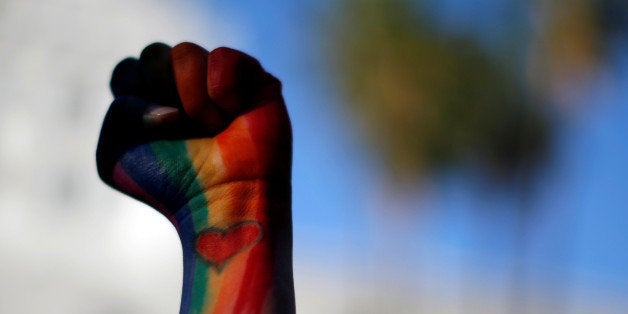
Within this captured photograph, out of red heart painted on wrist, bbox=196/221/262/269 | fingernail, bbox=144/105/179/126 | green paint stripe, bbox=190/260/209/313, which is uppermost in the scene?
fingernail, bbox=144/105/179/126

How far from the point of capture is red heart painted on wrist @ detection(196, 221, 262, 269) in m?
0.68

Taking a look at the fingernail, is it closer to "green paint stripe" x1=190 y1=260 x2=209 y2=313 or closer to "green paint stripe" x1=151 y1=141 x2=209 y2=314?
"green paint stripe" x1=151 y1=141 x2=209 y2=314

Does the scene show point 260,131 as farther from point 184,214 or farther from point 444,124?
point 444,124

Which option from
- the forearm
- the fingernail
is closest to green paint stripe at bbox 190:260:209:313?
the forearm

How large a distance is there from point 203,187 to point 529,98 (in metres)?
0.63

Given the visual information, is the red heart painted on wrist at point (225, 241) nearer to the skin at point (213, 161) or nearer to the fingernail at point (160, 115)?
the skin at point (213, 161)

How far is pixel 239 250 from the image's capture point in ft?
2.23

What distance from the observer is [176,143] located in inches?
27.8

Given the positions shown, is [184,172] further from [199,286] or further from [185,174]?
[199,286]

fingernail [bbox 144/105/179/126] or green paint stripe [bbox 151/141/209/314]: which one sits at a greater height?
fingernail [bbox 144/105/179/126]

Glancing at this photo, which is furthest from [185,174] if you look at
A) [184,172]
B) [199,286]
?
[199,286]

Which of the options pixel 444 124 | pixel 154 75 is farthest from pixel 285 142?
pixel 444 124

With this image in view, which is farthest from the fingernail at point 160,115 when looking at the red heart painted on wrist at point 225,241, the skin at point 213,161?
the red heart painted on wrist at point 225,241

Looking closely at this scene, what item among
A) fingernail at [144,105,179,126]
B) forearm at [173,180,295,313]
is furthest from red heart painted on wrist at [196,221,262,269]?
fingernail at [144,105,179,126]
